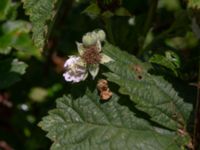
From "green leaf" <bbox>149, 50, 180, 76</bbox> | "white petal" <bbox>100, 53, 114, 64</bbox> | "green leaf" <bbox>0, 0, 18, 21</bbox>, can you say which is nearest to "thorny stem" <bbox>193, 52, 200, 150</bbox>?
"green leaf" <bbox>149, 50, 180, 76</bbox>

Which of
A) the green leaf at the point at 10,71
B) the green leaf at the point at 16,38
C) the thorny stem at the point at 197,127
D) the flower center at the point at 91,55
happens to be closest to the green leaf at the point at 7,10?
the green leaf at the point at 16,38

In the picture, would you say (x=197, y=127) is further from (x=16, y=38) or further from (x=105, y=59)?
(x=16, y=38)

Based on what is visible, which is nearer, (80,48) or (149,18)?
(80,48)

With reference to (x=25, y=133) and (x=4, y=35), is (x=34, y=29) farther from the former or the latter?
(x=25, y=133)

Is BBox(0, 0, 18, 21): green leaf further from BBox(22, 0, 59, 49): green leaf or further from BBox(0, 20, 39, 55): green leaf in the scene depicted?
BBox(22, 0, 59, 49): green leaf

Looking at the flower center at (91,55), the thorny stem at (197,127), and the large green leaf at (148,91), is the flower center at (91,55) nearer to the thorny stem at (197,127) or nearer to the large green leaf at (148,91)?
the large green leaf at (148,91)

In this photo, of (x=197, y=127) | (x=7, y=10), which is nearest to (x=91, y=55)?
(x=197, y=127)
